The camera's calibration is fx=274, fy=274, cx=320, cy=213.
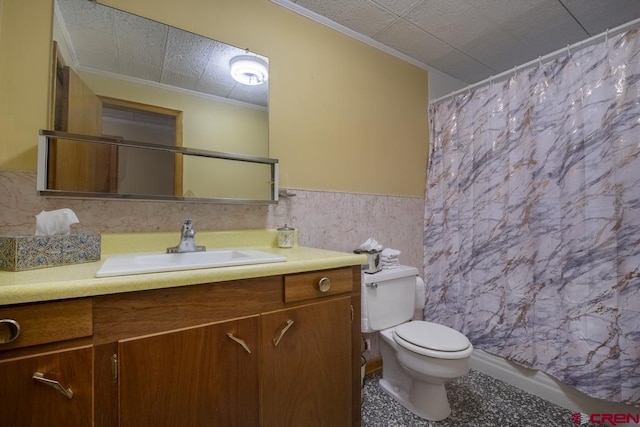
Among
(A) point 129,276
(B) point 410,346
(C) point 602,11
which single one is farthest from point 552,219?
(A) point 129,276

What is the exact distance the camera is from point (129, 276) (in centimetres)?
73

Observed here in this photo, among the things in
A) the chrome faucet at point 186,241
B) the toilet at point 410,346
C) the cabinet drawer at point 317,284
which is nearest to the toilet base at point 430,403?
the toilet at point 410,346

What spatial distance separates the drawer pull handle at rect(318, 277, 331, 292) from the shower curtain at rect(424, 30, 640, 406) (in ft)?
4.21

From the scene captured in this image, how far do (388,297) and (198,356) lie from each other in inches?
41.7

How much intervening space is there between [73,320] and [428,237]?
208 centimetres

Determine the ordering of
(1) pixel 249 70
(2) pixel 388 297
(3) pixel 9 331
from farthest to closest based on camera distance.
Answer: (2) pixel 388 297, (1) pixel 249 70, (3) pixel 9 331

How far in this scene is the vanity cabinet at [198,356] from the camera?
2.08 ft

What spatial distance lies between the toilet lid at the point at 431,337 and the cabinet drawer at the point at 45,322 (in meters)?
1.30

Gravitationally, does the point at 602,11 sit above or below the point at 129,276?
above

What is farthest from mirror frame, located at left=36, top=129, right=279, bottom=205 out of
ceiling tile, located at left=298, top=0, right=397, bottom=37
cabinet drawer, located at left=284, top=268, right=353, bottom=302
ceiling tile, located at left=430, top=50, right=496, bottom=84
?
ceiling tile, located at left=430, top=50, right=496, bottom=84

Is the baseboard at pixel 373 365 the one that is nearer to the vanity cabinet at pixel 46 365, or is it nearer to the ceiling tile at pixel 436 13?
the vanity cabinet at pixel 46 365

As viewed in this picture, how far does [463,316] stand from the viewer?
1899mm

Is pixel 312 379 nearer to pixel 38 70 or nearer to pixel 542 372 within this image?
pixel 542 372

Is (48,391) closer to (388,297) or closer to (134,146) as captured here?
(134,146)
